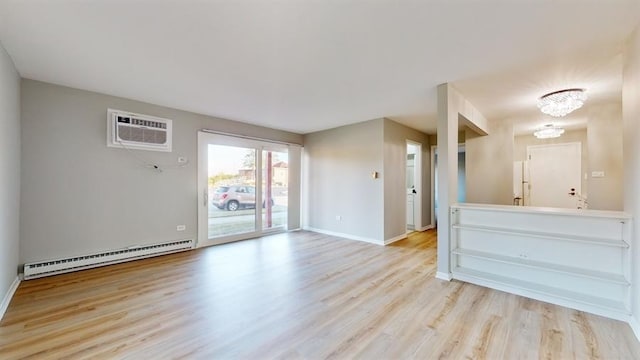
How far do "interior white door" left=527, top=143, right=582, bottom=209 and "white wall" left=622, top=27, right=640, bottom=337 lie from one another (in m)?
4.53

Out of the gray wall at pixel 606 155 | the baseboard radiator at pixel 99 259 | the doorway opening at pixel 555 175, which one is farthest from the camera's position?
the doorway opening at pixel 555 175

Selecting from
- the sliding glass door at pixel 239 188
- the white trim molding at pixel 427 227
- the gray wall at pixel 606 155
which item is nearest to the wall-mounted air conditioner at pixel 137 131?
the sliding glass door at pixel 239 188

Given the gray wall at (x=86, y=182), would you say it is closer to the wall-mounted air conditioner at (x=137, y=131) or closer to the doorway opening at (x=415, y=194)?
the wall-mounted air conditioner at (x=137, y=131)

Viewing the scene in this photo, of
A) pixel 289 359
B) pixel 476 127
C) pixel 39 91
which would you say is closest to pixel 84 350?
pixel 289 359

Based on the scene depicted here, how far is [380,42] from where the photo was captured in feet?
7.53

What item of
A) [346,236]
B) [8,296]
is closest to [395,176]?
[346,236]

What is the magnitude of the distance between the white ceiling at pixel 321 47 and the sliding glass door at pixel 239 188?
4.38ft

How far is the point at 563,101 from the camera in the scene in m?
3.30

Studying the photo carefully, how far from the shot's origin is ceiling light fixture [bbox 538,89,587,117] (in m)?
3.25

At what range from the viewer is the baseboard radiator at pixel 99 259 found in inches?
125

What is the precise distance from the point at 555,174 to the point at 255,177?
7.02 m

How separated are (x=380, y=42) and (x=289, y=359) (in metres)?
2.64

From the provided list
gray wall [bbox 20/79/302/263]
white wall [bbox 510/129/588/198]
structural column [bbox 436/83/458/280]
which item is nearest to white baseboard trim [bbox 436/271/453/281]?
structural column [bbox 436/83/458/280]

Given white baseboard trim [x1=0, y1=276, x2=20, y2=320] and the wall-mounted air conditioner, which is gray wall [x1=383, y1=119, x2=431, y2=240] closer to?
the wall-mounted air conditioner
